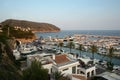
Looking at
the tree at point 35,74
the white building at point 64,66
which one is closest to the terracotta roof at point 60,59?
the white building at point 64,66

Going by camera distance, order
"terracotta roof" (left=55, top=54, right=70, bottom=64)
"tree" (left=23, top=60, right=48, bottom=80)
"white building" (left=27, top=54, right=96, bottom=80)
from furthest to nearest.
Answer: "terracotta roof" (left=55, top=54, right=70, bottom=64) < "white building" (left=27, top=54, right=96, bottom=80) < "tree" (left=23, top=60, right=48, bottom=80)

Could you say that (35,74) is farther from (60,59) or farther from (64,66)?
(60,59)

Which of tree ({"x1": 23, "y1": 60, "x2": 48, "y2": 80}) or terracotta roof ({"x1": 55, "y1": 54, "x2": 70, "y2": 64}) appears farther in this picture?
terracotta roof ({"x1": 55, "y1": 54, "x2": 70, "y2": 64})

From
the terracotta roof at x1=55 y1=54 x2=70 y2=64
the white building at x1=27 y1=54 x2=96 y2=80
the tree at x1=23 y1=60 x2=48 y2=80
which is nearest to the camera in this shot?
the tree at x1=23 y1=60 x2=48 y2=80

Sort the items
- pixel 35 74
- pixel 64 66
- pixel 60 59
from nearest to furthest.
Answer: pixel 35 74
pixel 64 66
pixel 60 59

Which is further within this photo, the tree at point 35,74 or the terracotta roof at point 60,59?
the terracotta roof at point 60,59

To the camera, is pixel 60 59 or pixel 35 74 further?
pixel 60 59

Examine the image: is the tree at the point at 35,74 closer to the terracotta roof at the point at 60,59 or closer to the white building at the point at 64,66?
the white building at the point at 64,66

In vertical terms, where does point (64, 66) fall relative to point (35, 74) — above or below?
below

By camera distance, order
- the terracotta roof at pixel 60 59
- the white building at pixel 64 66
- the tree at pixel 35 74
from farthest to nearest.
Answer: the terracotta roof at pixel 60 59, the white building at pixel 64 66, the tree at pixel 35 74

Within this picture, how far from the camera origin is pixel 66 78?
19.7 m

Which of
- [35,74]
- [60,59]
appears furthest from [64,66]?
[35,74]

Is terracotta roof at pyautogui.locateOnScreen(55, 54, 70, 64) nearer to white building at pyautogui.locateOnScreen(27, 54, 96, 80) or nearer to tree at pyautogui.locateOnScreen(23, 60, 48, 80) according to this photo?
white building at pyautogui.locateOnScreen(27, 54, 96, 80)

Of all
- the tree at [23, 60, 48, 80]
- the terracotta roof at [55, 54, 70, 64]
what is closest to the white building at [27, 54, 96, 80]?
the terracotta roof at [55, 54, 70, 64]
